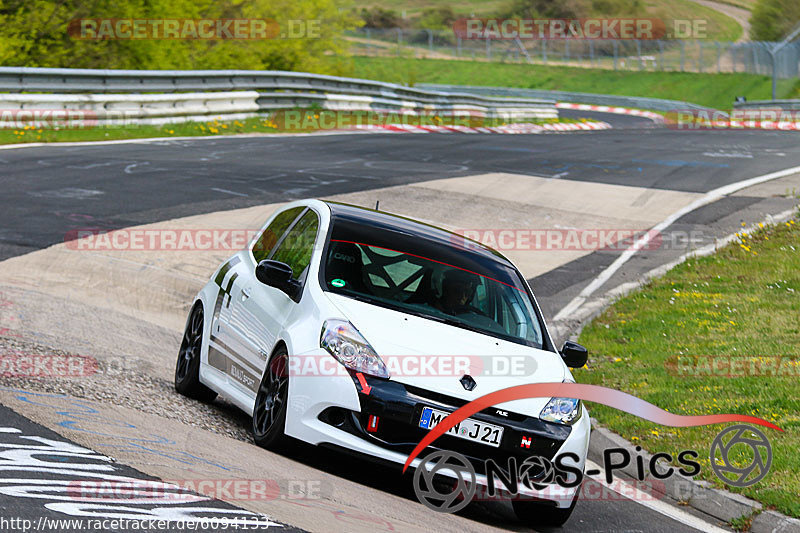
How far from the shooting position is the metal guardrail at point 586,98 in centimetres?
6612

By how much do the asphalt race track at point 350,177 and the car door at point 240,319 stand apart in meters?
0.46

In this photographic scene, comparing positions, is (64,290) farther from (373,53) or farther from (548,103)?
(373,53)

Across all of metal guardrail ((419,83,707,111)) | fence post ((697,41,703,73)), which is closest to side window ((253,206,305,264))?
metal guardrail ((419,83,707,111))

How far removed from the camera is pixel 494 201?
19750 mm

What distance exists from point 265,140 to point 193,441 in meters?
20.4

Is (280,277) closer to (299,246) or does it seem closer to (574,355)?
(299,246)

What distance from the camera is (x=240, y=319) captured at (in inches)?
305

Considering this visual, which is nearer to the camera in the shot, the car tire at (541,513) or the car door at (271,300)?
the car tire at (541,513)

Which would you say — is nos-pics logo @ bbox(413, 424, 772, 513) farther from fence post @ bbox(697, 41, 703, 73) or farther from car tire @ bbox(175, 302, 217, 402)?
fence post @ bbox(697, 41, 703, 73)

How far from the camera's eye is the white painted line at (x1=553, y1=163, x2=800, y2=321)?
13.9 meters

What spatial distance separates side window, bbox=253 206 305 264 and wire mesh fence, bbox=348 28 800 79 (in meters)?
58.0

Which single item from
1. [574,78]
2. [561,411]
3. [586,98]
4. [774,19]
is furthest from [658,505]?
[774,19]

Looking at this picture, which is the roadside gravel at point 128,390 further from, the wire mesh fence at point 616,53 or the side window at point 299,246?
the wire mesh fence at point 616,53

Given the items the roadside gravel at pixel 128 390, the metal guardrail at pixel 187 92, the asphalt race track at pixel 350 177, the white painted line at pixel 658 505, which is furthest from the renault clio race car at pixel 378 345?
the metal guardrail at pixel 187 92
